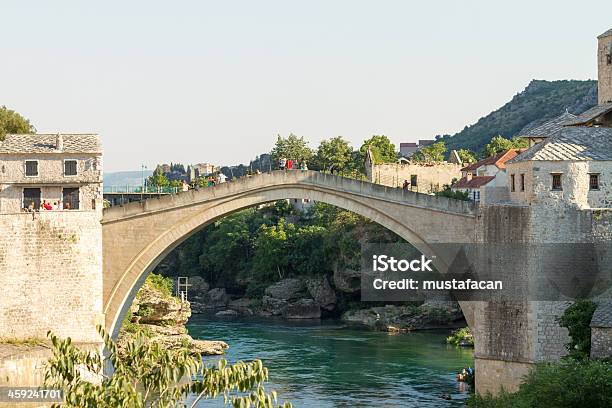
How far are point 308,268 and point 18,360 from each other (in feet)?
137

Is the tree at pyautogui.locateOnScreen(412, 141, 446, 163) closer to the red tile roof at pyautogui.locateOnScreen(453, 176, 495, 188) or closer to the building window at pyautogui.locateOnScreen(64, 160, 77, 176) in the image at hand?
the red tile roof at pyautogui.locateOnScreen(453, 176, 495, 188)

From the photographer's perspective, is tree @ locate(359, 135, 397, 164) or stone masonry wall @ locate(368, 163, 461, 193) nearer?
stone masonry wall @ locate(368, 163, 461, 193)

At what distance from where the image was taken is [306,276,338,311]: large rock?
75.7m

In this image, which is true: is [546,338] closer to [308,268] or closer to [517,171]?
[517,171]

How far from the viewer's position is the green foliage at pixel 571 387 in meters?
Answer: 30.8

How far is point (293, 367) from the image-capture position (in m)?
51.1

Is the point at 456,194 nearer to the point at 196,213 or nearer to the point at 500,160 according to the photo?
the point at 500,160

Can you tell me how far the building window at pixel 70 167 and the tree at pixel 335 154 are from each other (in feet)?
139

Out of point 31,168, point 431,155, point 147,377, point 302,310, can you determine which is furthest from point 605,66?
point 431,155

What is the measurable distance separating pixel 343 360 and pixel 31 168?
1712cm

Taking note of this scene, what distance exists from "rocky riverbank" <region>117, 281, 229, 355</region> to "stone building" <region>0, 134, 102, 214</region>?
41.3 ft

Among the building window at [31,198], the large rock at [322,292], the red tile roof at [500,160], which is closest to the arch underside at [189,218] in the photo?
the building window at [31,198]

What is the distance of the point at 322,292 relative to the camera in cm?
7650

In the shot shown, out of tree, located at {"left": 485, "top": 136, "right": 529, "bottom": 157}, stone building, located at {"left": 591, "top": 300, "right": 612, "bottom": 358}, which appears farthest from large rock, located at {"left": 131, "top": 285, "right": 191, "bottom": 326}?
tree, located at {"left": 485, "top": 136, "right": 529, "bottom": 157}
